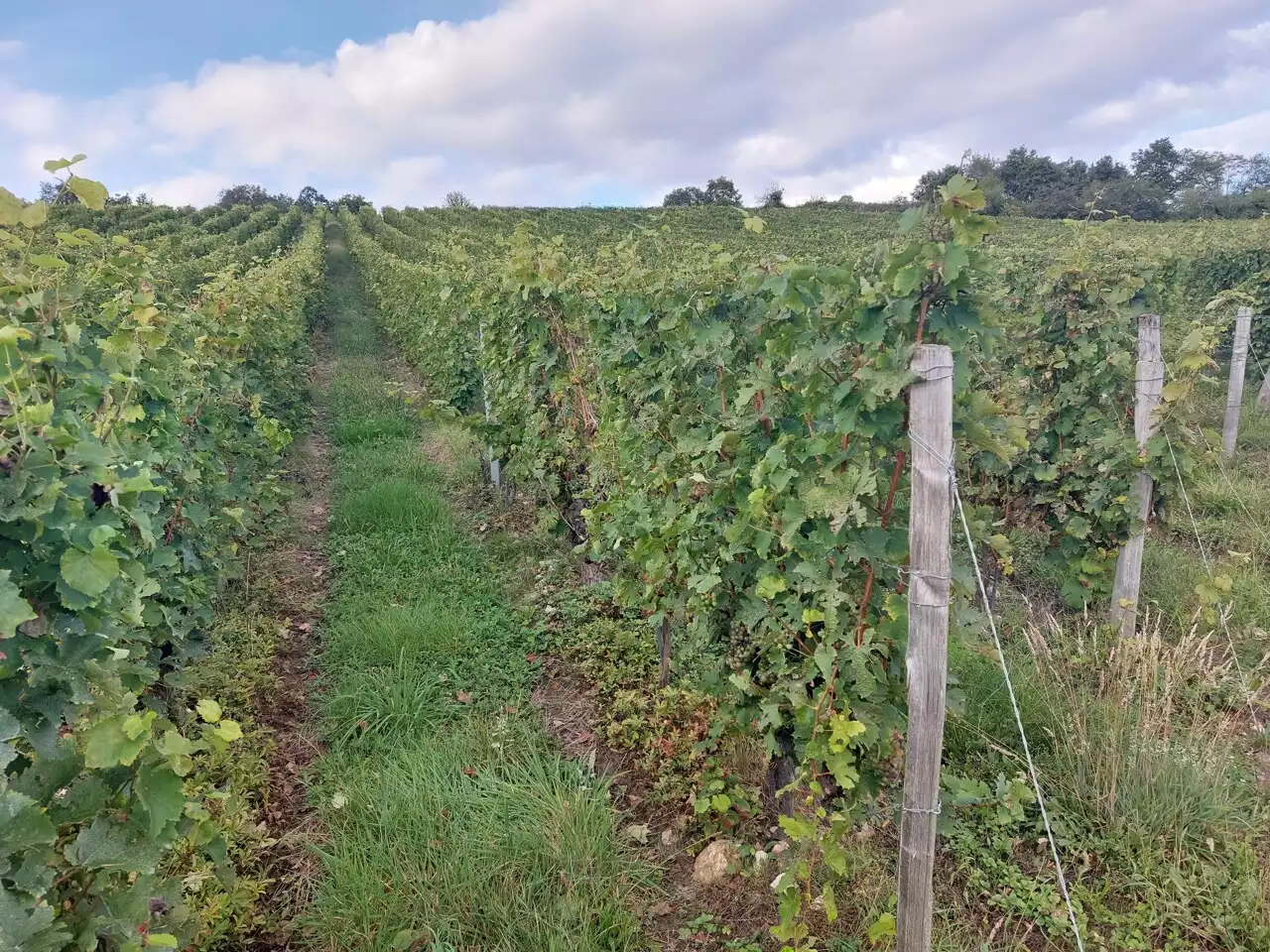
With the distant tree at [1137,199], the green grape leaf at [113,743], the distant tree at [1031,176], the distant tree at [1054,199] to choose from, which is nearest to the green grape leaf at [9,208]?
the green grape leaf at [113,743]

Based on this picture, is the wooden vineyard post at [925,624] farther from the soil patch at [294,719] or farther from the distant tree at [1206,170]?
the distant tree at [1206,170]

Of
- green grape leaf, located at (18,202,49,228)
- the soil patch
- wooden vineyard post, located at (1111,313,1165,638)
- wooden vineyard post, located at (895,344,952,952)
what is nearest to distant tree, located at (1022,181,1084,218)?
wooden vineyard post, located at (1111,313,1165,638)

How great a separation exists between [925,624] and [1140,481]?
121 inches

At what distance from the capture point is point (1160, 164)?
61781 mm

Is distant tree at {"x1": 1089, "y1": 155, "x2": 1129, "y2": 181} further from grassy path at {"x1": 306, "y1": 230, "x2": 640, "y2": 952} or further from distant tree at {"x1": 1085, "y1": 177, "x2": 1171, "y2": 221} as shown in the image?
grassy path at {"x1": 306, "y1": 230, "x2": 640, "y2": 952}

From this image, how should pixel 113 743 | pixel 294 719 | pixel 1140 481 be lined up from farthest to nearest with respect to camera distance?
pixel 1140 481 → pixel 294 719 → pixel 113 743

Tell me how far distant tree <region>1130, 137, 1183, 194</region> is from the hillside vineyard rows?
230 ft

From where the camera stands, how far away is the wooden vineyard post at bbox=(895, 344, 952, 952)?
1.92 metres

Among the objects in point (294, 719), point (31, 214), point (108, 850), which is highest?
point (31, 214)

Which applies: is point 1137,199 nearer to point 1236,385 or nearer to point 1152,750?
point 1236,385

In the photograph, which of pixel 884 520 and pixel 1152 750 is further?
pixel 1152 750

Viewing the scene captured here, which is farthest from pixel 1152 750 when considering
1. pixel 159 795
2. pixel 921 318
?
pixel 159 795

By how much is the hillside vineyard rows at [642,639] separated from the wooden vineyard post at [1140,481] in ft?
0.29

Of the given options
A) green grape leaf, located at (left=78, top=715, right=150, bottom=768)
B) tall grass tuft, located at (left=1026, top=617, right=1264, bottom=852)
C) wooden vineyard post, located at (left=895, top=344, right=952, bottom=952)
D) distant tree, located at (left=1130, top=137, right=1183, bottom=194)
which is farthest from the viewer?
distant tree, located at (left=1130, top=137, right=1183, bottom=194)
